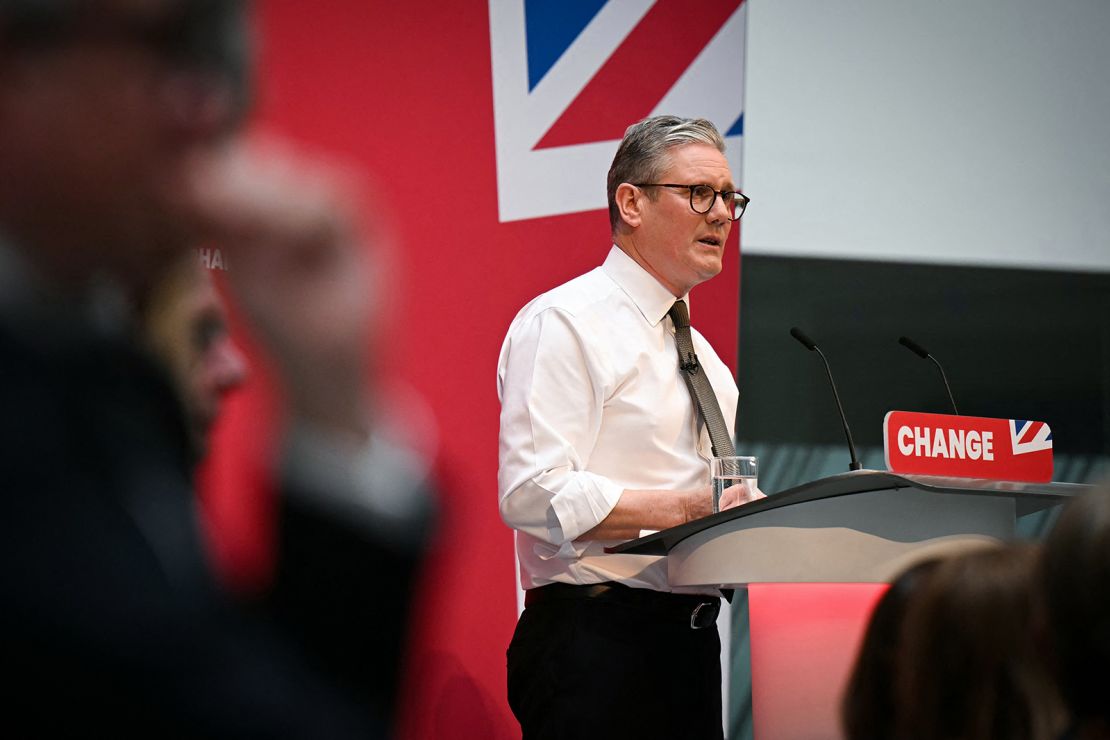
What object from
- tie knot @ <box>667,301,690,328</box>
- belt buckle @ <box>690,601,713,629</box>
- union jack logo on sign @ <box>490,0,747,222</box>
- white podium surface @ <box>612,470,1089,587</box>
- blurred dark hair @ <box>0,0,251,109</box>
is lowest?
belt buckle @ <box>690,601,713,629</box>

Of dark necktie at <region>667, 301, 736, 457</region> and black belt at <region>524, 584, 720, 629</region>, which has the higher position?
dark necktie at <region>667, 301, 736, 457</region>

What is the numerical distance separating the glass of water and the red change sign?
0.29 metres

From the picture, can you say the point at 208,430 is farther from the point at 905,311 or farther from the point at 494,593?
the point at 905,311

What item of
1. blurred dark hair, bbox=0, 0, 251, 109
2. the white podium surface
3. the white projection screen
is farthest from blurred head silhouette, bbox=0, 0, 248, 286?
the white projection screen

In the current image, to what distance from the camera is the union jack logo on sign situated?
3.05 metres

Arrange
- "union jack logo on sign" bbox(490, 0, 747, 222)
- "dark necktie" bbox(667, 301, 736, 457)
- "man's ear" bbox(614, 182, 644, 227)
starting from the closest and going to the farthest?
"dark necktie" bbox(667, 301, 736, 457) → "man's ear" bbox(614, 182, 644, 227) → "union jack logo on sign" bbox(490, 0, 747, 222)

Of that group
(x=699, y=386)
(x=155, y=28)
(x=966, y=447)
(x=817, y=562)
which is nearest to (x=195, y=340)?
(x=155, y=28)

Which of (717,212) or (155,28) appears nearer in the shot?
(155,28)

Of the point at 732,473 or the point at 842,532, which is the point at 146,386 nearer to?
the point at 842,532

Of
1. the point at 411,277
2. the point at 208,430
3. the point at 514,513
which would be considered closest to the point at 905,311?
the point at 411,277

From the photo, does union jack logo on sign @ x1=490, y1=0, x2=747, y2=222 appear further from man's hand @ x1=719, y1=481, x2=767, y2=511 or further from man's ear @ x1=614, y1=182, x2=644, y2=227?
man's hand @ x1=719, y1=481, x2=767, y2=511

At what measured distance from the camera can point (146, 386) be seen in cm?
53

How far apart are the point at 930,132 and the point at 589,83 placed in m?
1.32

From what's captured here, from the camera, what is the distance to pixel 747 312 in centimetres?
370
